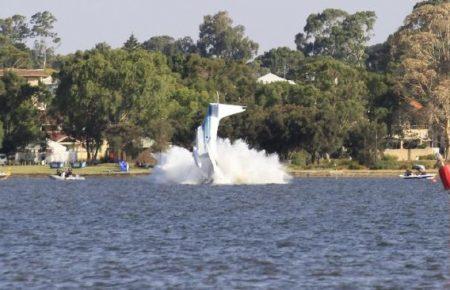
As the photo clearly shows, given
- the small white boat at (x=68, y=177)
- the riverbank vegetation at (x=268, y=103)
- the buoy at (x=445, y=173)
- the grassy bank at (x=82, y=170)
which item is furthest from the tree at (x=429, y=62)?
the buoy at (x=445, y=173)

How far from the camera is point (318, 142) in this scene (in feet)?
499

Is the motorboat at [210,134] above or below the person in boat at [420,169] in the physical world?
above

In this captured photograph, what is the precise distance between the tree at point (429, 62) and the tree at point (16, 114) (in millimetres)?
48494

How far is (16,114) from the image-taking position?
6831 inches

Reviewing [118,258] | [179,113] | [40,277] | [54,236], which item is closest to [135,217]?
[54,236]

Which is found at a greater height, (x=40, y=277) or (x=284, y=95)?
(x=284, y=95)

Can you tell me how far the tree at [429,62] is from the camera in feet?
484

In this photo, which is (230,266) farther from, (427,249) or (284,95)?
(284,95)

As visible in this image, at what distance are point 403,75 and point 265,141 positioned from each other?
697 inches

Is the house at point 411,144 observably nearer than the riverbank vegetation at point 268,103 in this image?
No

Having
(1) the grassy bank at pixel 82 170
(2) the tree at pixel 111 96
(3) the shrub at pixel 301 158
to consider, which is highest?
(2) the tree at pixel 111 96

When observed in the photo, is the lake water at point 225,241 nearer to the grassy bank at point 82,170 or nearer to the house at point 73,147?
the grassy bank at point 82,170

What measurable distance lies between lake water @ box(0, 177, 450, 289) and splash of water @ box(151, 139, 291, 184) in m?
23.2

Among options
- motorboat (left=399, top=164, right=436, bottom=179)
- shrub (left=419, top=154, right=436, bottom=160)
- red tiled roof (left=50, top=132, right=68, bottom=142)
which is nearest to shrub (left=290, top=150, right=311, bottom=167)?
shrub (left=419, top=154, right=436, bottom=160)
